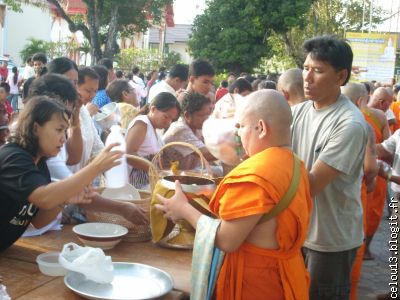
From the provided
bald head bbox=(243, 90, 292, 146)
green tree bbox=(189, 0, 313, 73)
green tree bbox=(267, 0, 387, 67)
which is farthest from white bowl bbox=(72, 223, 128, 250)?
green tree bbox=(267, 0, 387, 67)

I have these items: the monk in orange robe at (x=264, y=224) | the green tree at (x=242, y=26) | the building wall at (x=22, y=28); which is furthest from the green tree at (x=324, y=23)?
the monk in orange robe at (x=264, y=224)

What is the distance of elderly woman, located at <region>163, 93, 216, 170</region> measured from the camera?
3623 mm

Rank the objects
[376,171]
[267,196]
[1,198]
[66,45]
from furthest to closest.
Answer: [66,45], [376,171], [1,198], [267,196]

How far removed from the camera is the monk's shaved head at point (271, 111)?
6.11 ft

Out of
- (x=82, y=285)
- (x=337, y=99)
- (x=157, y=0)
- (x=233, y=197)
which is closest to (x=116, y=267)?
(x=82, y=285)

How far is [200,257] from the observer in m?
1.90

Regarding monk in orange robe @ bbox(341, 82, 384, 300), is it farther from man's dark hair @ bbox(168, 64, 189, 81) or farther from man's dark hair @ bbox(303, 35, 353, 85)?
man's dark hair @ bbox(168, 64, 189, 81)

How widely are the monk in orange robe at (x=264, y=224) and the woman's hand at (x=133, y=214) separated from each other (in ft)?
2.15

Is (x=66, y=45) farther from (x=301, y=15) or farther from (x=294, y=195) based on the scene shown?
(x=294, y=195)

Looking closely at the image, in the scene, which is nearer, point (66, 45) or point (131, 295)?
point (131, 295)

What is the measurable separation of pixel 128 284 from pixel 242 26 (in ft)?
58.7

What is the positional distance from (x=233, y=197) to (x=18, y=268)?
101 centimetres

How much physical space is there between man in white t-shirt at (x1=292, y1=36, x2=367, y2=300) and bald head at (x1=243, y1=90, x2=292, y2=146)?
0.62m

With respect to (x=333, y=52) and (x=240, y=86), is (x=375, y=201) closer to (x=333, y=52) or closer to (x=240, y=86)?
(x=240, y=86)
